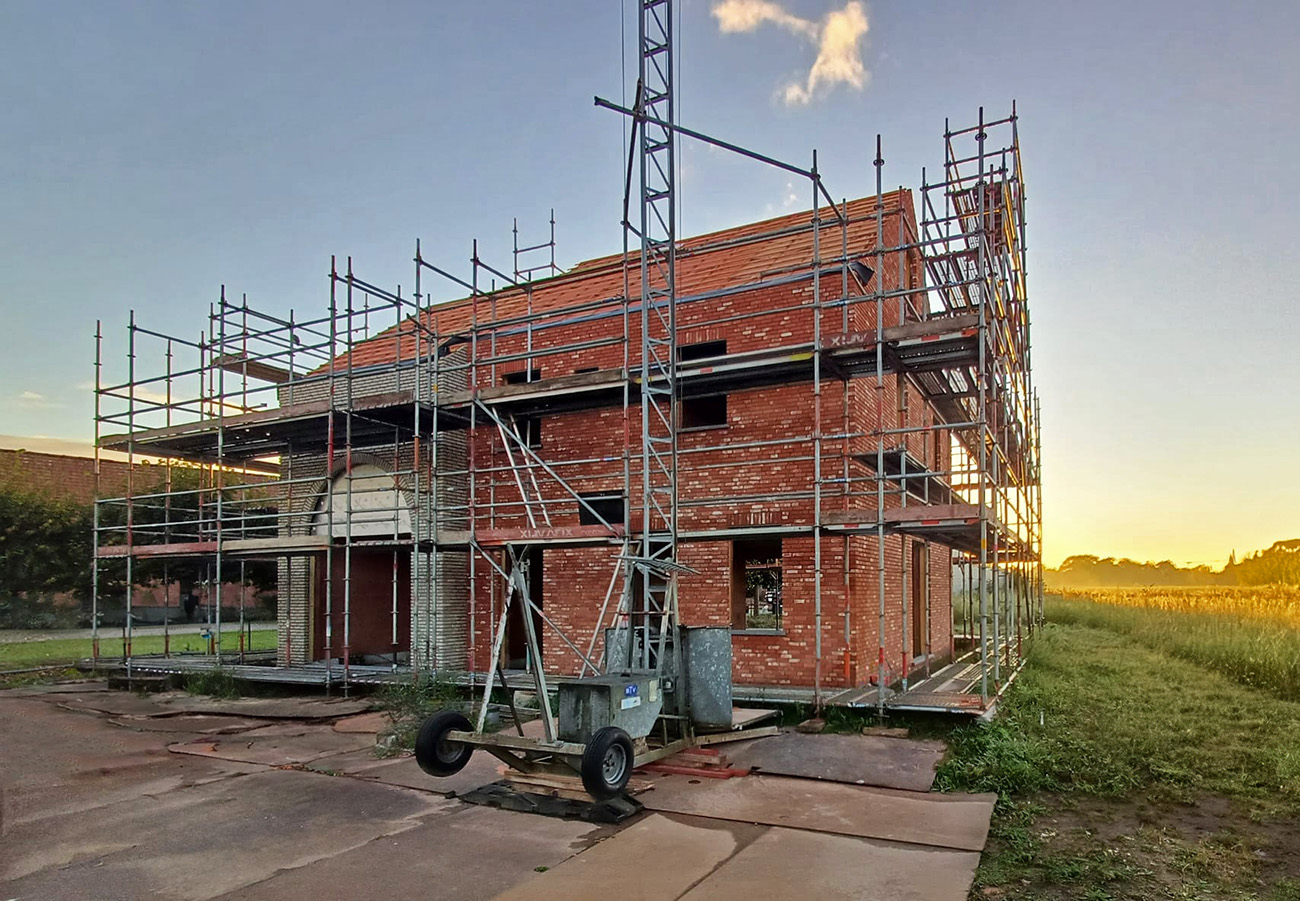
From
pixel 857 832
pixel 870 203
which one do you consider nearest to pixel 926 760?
pixel 857 832

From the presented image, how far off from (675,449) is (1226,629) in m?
14.7

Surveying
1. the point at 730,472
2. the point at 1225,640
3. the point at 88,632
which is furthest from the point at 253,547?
the point at 88,632

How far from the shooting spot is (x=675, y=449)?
10211mm

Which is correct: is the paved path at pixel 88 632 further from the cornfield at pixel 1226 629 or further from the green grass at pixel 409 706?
the cornfield at pixel 1226 629

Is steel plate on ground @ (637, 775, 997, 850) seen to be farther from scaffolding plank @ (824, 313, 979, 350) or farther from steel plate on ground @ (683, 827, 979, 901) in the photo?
scaffolding plank @ (824, 313, 979, 350)

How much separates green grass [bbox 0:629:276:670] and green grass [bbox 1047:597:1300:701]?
67.7ft

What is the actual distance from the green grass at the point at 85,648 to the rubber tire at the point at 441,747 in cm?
1519

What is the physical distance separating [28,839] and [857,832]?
250 inches

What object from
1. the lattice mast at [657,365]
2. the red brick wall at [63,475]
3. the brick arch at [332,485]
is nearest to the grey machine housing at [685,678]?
the lattice mast at [657,365]

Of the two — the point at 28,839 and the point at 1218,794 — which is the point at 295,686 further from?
the point at 1218,794

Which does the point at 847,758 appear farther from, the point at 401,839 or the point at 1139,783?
the point at 401,839

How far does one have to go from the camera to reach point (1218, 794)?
745cm

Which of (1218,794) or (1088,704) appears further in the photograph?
(1088,704)

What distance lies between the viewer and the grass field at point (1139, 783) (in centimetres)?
557
